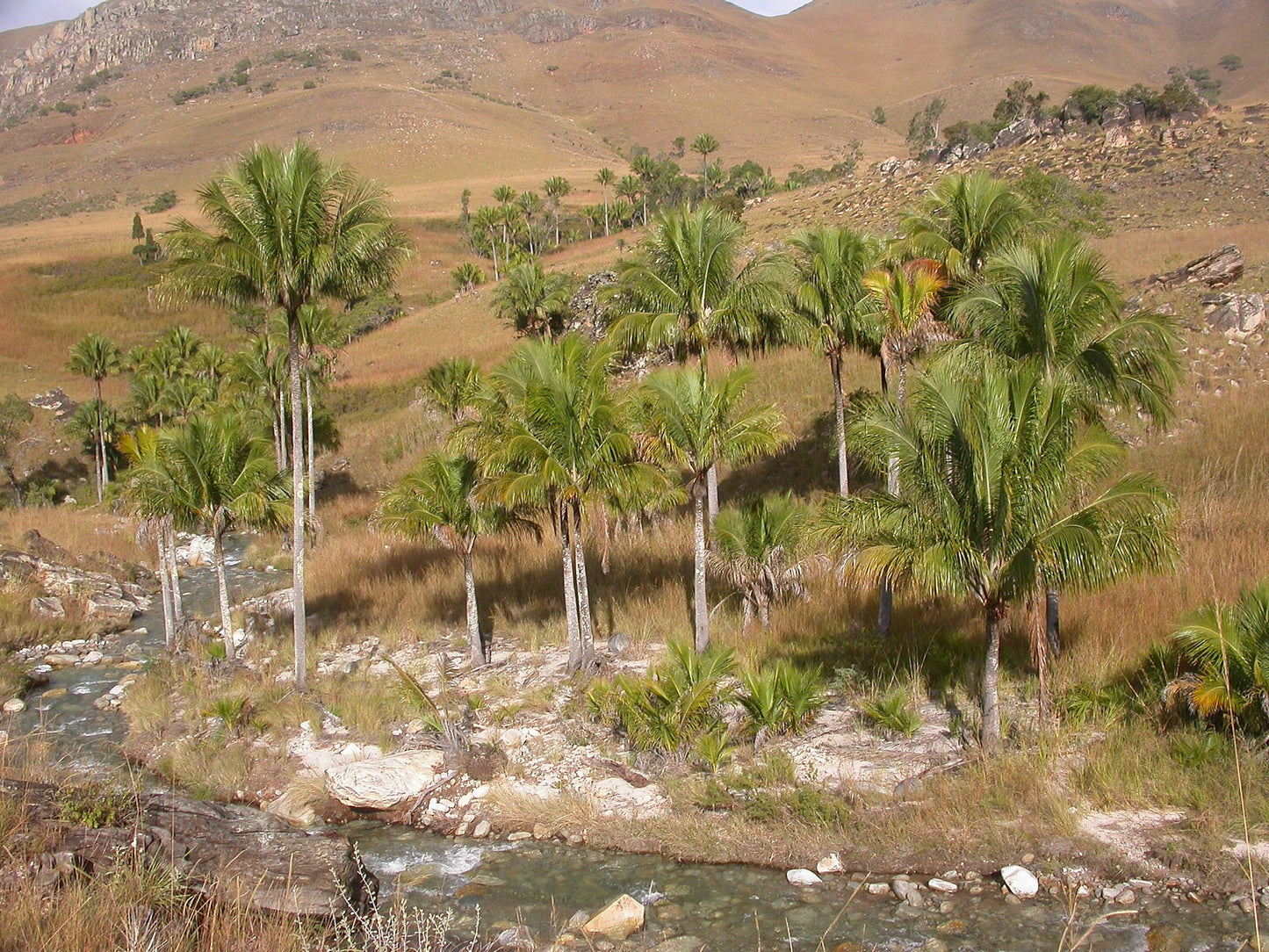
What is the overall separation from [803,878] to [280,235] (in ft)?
44.6

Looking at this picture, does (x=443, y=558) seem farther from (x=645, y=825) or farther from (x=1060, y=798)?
(x=1060, y=798)

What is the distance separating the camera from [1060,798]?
11312 mm

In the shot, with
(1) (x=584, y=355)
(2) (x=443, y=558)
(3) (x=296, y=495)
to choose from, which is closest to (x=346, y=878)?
(1) (x=584, y=355)

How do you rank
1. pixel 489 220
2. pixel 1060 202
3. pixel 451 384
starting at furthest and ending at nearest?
pixel 489 220 < pixel 451 384 < pixel 1060 202

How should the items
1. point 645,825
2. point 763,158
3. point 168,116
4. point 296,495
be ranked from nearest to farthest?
point 645,825 → point 296,495 → point 763,158 → point 168,116

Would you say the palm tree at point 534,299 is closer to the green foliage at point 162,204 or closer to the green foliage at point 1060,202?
the green foliage at point 1060,202

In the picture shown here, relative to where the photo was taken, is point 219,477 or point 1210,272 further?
point 1210,272

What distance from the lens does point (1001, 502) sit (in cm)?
1070

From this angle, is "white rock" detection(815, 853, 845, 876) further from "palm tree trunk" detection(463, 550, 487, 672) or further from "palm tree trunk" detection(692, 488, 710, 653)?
"palm tree trunk" detection(463, 550, 487, 672)

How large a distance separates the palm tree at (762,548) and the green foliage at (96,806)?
40.3ft

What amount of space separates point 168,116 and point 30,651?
198m

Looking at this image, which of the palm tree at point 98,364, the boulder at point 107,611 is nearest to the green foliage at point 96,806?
the boulder at point 107,611

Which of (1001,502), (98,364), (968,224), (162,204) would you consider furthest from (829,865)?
(162,204)

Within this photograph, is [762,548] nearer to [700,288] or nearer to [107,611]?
[700,288]
